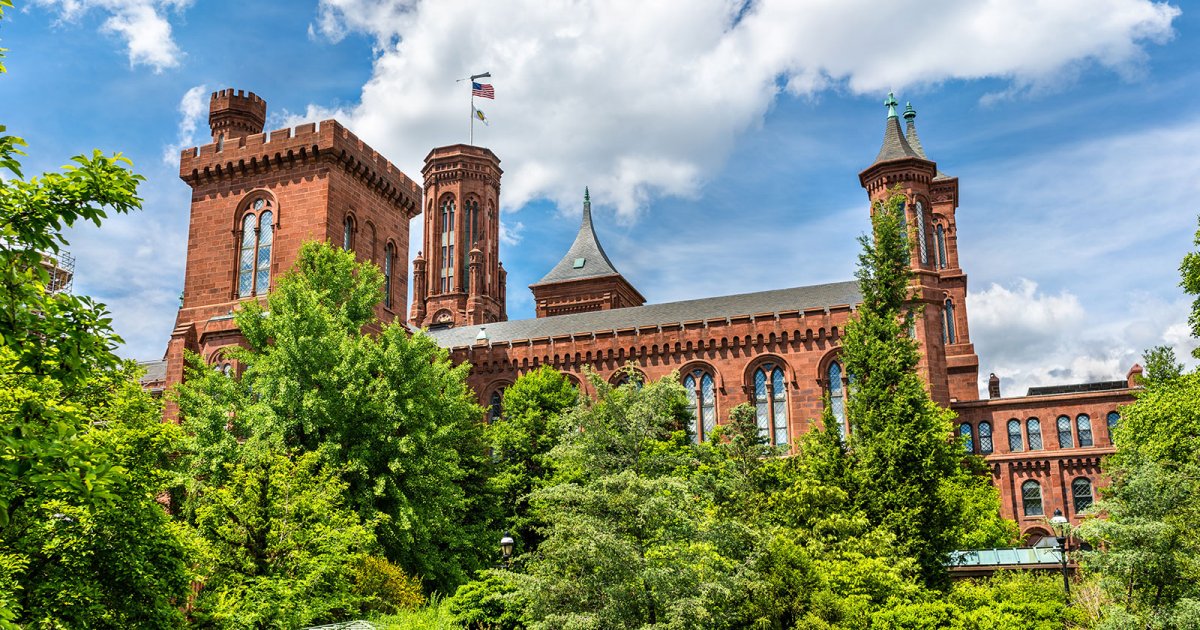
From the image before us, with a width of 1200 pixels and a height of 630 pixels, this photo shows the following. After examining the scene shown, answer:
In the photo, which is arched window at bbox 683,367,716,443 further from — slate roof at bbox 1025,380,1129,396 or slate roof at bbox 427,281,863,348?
slate roof at bbox 1025,380,1129,396

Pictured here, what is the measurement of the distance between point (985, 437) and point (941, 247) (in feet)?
56.1

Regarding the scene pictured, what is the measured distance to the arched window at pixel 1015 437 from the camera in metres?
52.4

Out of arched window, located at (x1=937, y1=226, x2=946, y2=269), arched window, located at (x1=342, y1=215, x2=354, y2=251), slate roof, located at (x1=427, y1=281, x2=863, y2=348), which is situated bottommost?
slate roof, located at (x1=427, y1=281, x2=863, y2=348)

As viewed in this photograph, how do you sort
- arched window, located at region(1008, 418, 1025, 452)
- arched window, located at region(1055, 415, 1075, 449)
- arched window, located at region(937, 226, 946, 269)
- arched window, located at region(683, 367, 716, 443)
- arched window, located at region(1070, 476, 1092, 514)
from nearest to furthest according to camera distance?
arched window, located at region(683, 367, 716, 443) < arched window, located at region(1070, 476, 1092, 514) < arched window, located at region(1055, 415, 1075, 449) < arched window, located at region(1008, 418, 1025, 452) < arched window, located at region(937, 226, 946, 269)

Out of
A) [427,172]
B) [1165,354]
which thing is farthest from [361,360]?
[427,172]

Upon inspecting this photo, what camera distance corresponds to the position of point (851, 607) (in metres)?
24.1

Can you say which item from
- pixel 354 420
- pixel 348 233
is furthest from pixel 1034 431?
pixel 354 420

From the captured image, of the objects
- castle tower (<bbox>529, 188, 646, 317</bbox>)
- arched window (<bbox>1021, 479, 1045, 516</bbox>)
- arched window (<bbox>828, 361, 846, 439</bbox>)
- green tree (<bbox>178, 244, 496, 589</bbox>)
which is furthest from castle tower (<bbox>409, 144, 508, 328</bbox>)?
green tree (<bbox>178, 244, 496, 589</bbox>)

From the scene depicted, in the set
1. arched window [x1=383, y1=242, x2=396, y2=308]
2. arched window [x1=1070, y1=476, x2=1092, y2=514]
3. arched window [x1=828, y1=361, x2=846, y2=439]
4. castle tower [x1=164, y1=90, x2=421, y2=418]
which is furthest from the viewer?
arched window [x1=1070, y1=476, x2=1092, y2=514]

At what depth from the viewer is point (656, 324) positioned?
46594mm

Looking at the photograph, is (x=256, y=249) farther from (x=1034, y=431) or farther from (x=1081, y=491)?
(x=1081, y=491)

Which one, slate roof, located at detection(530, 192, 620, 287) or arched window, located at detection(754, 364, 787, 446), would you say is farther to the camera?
slate roof, located at detection(530, 192, 620, 287)

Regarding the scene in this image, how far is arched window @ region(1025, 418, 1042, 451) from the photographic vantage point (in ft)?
172

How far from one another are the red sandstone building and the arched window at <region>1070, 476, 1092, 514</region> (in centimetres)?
7
